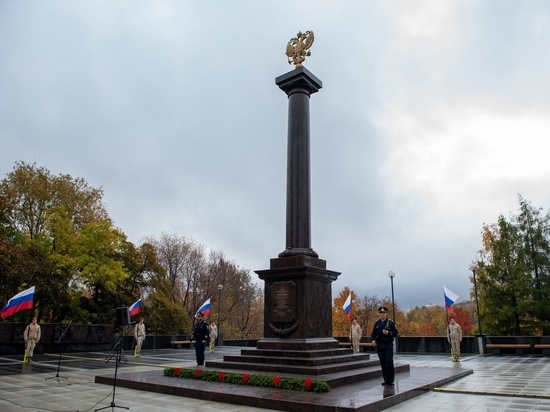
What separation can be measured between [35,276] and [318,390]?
23262 millimetres

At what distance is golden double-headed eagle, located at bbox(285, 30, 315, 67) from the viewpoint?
14867mm

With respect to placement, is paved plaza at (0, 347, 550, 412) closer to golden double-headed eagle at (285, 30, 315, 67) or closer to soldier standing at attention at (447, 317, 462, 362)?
soldier standing at attention at (447, 317, 462, 362)

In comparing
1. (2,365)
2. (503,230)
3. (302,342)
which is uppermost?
(503,230)

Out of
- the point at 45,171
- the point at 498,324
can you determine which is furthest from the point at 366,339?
the point at 45,171

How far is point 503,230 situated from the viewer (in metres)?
35.2

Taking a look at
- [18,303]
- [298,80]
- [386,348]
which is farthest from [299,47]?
[18,303]

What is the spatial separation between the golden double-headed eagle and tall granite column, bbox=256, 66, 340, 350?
947 mm

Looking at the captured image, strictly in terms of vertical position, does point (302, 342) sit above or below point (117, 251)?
below

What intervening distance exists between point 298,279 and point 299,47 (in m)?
8.22

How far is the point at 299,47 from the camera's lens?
15023 mm

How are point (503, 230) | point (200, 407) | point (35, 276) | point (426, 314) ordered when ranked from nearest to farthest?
point (200, 407), point (35, 276), point (503, 230), point (426, 314)

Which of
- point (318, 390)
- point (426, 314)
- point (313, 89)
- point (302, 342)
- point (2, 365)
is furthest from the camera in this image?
point (426, 314)

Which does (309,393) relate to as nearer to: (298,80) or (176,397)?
(176,397)

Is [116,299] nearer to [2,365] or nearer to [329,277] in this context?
[2,365]
